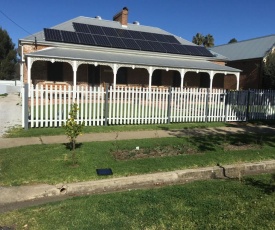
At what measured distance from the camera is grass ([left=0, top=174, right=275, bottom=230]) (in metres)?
3.76

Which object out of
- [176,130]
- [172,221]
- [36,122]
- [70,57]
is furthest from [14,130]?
[70,57]

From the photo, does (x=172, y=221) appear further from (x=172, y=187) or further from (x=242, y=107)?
(x=242, y=107)

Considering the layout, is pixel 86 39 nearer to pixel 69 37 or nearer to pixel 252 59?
pixel 69 37

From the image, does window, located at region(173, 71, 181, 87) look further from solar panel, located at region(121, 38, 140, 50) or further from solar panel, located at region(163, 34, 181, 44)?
solar panel, located at region(121, 38, 140, 50)

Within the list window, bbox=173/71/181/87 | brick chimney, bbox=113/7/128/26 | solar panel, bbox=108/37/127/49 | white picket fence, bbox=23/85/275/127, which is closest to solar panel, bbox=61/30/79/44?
solar panel, bbox=108/37/127/49

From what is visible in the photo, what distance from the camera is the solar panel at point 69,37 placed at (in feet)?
71.2

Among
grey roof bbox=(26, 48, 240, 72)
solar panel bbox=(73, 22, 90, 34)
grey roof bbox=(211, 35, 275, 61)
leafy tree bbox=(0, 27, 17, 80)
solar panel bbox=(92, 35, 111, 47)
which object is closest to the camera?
grey roof bbox=(26, 48, 240, 72)

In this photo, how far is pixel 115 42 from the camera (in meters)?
23.5

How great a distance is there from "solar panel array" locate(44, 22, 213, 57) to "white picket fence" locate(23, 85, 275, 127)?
37.5 ft

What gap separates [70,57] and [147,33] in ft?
34.7

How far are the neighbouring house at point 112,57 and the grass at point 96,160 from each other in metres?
11.8

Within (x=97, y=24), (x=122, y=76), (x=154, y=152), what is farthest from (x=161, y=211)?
(x=97, y=24)

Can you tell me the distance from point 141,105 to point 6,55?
160ft

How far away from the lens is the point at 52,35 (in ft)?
71.4
